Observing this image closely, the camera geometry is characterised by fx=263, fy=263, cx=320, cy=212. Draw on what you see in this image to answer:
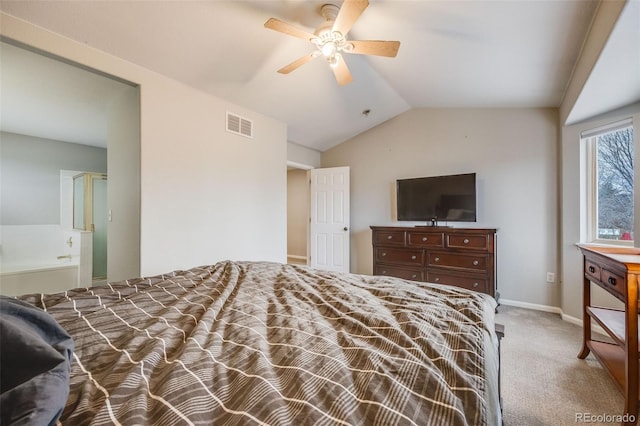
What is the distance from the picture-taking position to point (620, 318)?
177 cm

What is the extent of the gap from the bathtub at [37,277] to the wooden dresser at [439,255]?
3.92 metres

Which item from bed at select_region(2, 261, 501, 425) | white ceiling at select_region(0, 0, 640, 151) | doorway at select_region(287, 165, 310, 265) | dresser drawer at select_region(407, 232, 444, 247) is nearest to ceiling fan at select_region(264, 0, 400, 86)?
white ceiling at select_region(0, 0, 640, 151)

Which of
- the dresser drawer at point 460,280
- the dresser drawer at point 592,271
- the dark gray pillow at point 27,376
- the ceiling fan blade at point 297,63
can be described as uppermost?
the ceiling fan blade at point 297,63

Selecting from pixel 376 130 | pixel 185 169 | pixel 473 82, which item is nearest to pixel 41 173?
pixel 185 169

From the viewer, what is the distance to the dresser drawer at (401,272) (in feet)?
11.4

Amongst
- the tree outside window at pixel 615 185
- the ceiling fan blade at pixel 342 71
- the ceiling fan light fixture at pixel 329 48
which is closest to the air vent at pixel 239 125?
the ceiling fan blade at pixel 342 71

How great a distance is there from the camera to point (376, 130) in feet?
14.5

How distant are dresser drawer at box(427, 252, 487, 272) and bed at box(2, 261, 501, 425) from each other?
2075 mm

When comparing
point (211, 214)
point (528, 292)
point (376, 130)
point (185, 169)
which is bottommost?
point (528, 292)

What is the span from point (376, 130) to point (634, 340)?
373 cm

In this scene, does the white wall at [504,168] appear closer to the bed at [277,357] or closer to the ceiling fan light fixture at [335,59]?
the ceiling fan light fixture at [335,59]

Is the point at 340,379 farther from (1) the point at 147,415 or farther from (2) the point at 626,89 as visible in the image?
(2) the point at 626,89

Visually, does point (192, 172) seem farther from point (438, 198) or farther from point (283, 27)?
point (438, 198)

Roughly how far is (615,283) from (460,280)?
5.67 ft
